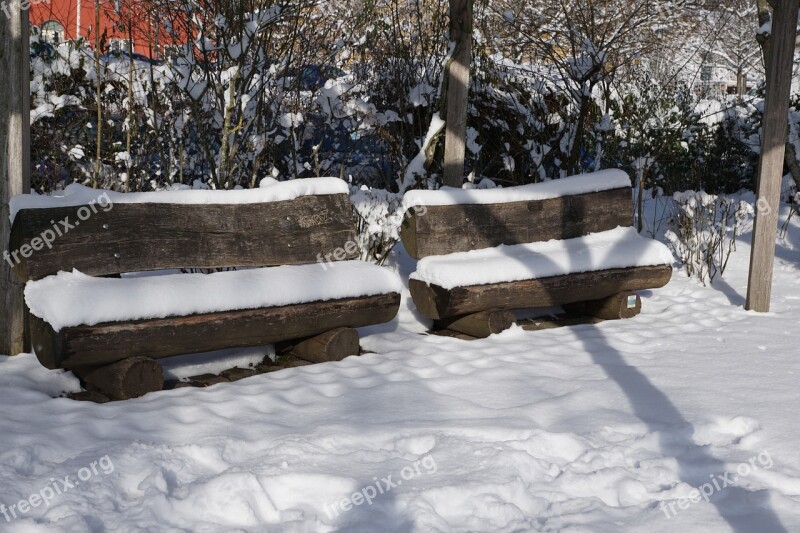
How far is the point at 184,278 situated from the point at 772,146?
4.23m

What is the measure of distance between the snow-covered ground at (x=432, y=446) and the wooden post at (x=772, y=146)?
3.66 feet

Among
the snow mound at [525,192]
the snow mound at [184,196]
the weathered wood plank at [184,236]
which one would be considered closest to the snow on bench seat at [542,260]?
the snow mound at [525,192]

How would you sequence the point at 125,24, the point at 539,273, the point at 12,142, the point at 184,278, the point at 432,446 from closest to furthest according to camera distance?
1. the point at 432,446
2. the point at 184,278
3. the point at 12,142
4. the point at 539,273
5. the point at 125,24

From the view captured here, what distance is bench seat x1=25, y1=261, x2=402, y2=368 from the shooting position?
3740 millimetres

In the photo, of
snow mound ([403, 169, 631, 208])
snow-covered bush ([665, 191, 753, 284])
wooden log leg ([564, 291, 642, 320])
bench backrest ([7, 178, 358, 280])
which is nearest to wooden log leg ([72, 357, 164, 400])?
bench backrest ([7, 178, 358, 280])

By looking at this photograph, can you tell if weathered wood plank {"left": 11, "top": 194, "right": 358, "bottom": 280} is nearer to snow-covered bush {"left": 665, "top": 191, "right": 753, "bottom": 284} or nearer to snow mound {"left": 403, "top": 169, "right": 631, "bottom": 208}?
snow mound {"left": 403, "top": 169, "right": 631, "bottom": 208}

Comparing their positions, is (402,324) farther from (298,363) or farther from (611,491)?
(611,491)

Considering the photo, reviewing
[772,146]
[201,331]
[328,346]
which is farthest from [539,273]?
[201,331]

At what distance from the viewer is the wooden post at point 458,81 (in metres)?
6.10

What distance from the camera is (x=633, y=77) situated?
1170cm

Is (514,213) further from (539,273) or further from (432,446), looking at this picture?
(432,446)

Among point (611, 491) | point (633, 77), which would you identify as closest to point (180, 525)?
point (611, 491)

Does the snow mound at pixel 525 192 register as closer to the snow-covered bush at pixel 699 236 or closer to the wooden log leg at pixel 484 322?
the wooden log leg at pixel 484 322

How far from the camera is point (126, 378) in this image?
3949 millimetres
